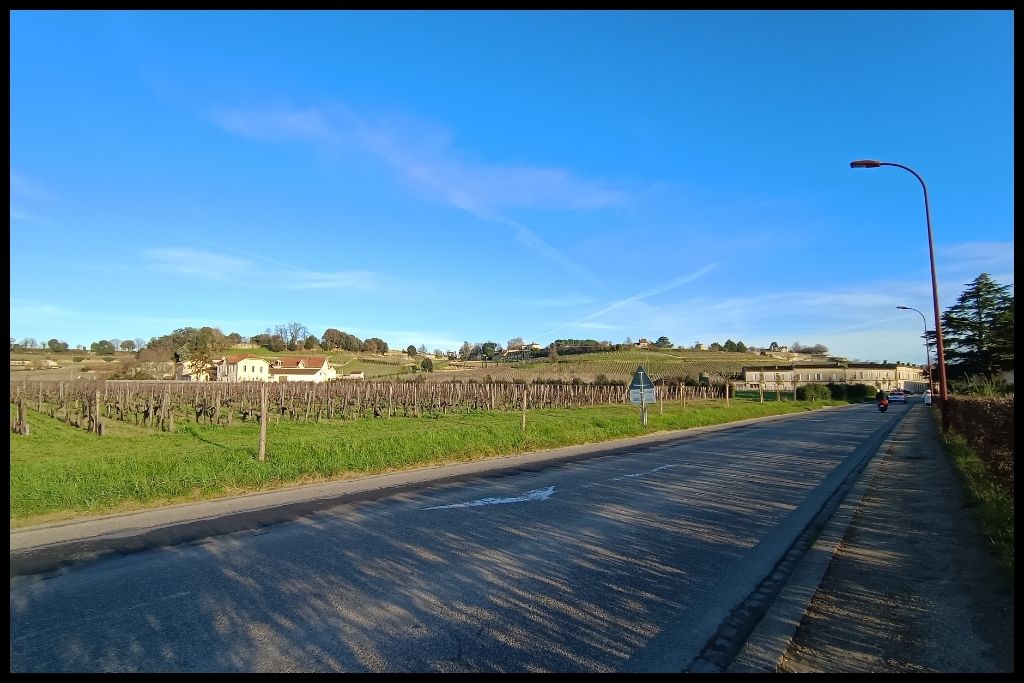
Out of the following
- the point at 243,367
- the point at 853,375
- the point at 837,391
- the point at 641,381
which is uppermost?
the point at 243,367

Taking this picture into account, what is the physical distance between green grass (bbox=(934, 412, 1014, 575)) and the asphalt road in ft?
6.42

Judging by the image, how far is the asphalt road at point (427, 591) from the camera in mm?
3846

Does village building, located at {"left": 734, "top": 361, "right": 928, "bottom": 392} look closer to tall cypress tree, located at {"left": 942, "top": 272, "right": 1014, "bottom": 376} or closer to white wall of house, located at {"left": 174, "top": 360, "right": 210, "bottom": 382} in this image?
tall cypress tree, located at {"left": 942, "top": 272, "right": 1014, "bottom": 376}

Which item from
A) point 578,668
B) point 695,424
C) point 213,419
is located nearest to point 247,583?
point 578,668

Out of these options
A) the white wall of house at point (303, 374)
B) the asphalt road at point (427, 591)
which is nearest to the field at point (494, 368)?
the white wall of house at point (303, 374)

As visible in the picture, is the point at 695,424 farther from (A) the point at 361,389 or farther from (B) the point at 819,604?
(B) the point at 819,604

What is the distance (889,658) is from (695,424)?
2743 cm

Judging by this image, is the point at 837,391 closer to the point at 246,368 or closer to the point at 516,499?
the point at 516,499

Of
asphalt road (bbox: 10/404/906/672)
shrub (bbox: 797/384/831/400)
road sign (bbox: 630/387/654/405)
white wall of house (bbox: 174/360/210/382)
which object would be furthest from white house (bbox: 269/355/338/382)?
asphalt road (bbox: 10/404/906/672)

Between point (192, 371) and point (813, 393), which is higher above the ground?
point (192, 371)

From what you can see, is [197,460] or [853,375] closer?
[197,460]

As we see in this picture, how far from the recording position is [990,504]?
7488 millimetres

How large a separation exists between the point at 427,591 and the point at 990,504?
741 cm

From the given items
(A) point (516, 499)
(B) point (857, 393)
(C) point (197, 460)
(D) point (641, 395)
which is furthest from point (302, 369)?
(A) point (516, 499)
